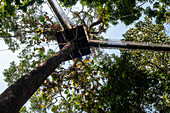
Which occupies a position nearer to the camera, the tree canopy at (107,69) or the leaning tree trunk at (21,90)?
the leaning tree trunk at (21,90)

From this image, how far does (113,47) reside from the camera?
14.2 feet

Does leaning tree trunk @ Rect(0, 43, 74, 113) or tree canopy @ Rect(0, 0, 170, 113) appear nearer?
leaning tree trunk @ Rect(0, 43, 74, 113)

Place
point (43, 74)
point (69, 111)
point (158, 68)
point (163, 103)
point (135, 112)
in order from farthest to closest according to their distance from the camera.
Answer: point (158, 68), point (69, 111), point (163, 103), point (135, 112), point (43, 74)

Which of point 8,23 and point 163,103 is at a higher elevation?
point 8,23

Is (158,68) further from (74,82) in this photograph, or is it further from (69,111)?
(69,111)

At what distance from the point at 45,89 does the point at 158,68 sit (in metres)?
7.70

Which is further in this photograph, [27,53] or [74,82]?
[27,53]

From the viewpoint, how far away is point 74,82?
7.22 m

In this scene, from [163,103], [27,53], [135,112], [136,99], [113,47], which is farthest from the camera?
[27,53]

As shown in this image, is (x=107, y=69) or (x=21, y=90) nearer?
(x=21, y=90)

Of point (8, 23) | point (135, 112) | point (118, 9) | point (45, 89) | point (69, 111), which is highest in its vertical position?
point (8, 23)

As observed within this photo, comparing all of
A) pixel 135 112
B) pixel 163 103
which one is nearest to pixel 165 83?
pixel 163 103

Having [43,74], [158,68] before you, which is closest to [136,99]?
[158,68]

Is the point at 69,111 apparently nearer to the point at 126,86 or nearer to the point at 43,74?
the point at 126,86
